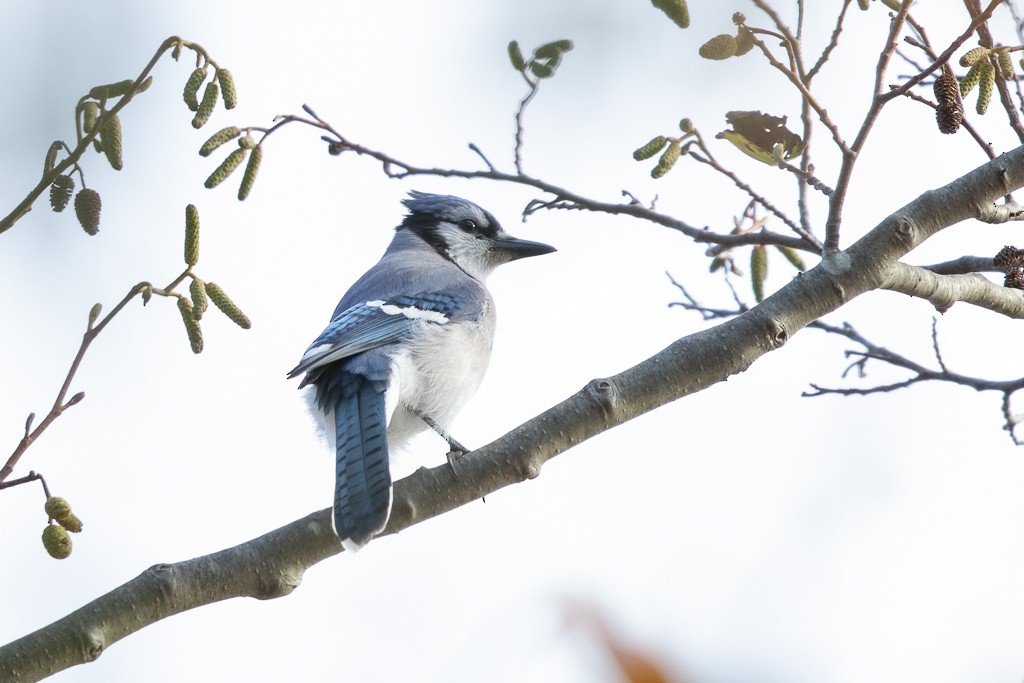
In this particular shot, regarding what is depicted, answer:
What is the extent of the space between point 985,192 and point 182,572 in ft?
4.64

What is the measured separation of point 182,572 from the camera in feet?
5.63

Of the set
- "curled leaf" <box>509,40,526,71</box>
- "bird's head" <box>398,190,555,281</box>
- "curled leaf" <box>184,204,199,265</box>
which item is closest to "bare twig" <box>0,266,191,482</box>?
"curled leaf" <box>184,204,199,265</box>

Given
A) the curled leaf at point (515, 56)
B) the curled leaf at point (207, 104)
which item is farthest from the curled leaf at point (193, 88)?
the curled leaf at point (515, 56)

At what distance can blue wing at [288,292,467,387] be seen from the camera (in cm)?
279

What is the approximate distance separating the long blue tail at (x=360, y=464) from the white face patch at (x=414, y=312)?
39cm

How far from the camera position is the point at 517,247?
4020 mm

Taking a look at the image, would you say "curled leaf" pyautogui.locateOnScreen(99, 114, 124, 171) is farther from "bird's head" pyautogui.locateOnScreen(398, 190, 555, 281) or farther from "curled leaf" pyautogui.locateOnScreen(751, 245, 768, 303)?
"bird's head" pyautogui.locateOnScreen(398, 190, 555, 281)

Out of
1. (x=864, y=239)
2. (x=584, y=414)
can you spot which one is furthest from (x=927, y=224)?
(x=584, y=414)

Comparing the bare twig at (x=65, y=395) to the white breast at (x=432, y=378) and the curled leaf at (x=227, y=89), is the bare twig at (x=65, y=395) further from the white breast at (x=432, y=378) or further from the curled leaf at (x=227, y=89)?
the white breast at (x=432, y=378)

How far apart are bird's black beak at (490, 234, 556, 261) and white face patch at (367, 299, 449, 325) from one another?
0.83 meters

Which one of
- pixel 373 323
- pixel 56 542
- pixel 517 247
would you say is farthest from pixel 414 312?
pixel 56 542

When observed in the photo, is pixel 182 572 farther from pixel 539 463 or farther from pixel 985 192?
pixel 985 192

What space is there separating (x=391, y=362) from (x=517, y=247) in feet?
3.93

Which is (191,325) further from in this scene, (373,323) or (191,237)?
(373,323)
